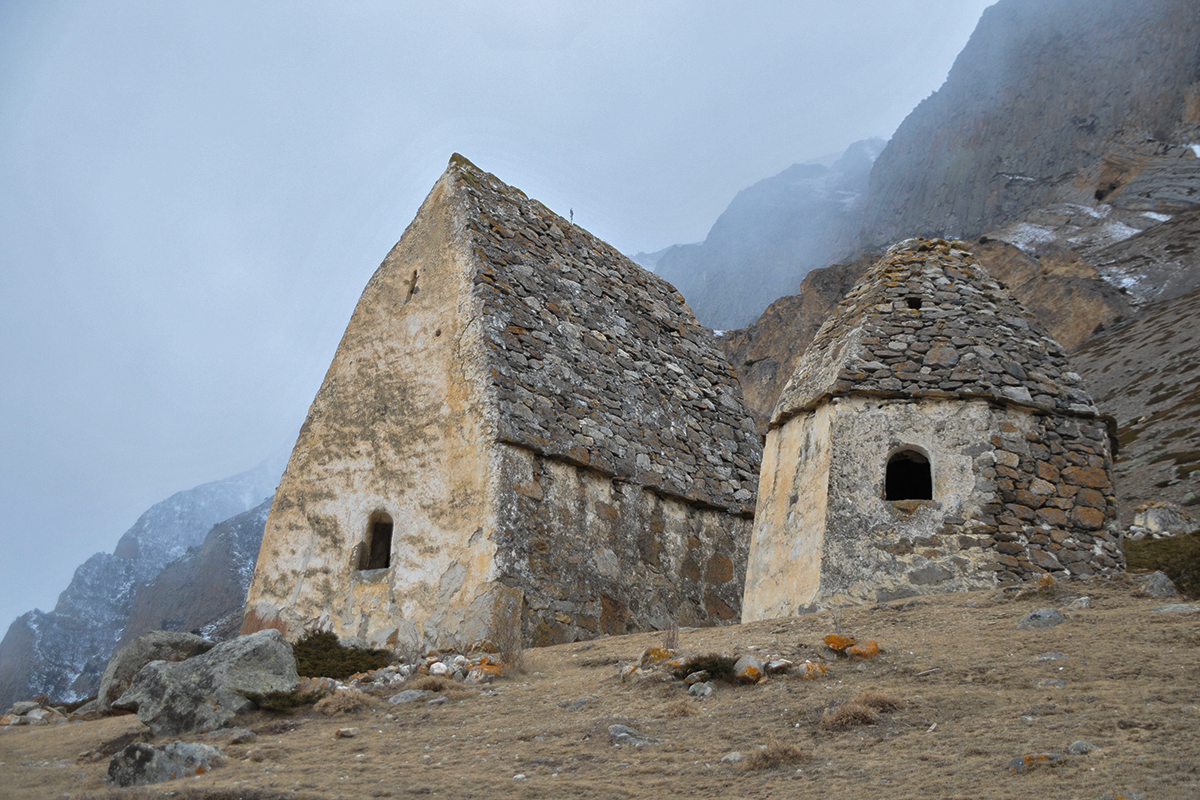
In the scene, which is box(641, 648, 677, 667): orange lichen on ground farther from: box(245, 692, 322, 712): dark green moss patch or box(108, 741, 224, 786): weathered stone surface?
box(108, 741, 224, 786): weathered stone surface

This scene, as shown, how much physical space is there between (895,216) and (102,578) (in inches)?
3621

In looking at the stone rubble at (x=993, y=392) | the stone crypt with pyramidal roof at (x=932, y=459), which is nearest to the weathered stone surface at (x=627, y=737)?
the stone crypt with pyramidal roof at (x=932, y=459)

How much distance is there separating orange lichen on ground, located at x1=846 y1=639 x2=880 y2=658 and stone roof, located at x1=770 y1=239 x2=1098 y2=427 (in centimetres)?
295

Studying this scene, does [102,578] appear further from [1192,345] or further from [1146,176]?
[1146,176]

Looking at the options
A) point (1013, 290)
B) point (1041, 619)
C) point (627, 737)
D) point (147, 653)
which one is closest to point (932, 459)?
point (1041, 619)

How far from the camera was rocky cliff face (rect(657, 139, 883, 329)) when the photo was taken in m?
116

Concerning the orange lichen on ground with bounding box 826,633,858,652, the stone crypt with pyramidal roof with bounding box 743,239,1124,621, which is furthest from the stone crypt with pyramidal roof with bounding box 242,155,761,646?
the orange lichen on ground with bounding box 826,633,858,652

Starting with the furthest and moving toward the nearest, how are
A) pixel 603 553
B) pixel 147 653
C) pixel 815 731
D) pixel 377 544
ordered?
pixel 377 544
pixel 603 553
pixel 147 653
pixel 815 731

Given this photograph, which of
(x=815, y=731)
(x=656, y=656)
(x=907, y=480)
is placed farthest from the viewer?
(x=907, y=480)

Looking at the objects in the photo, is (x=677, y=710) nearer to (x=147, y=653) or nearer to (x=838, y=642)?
(x=838, y=642)

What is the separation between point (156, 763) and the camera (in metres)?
4.67

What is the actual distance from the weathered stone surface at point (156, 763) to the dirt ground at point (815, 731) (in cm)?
11

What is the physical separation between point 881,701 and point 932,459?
11.9ft

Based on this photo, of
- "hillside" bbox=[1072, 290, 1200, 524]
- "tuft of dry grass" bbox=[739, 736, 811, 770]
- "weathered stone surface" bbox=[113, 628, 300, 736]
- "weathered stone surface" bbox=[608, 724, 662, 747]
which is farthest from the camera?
"hillside" bbox=[1072, 290, 1200, 524]
